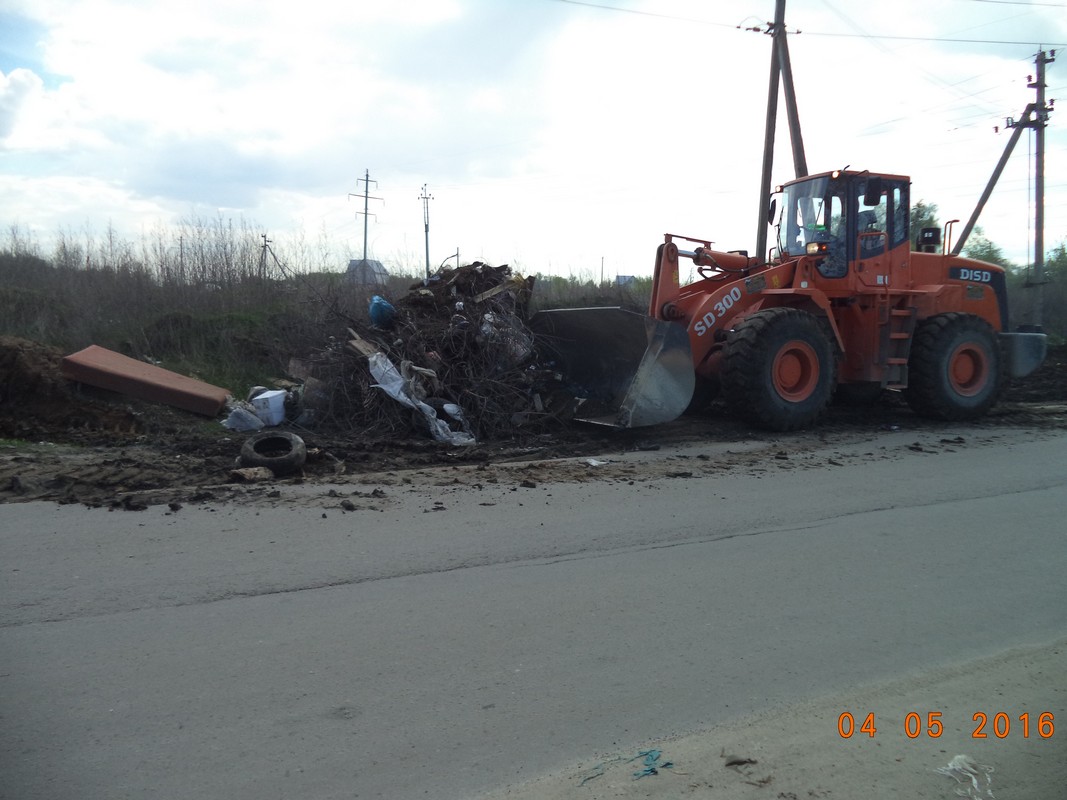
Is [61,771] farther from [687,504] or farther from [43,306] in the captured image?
[43,306]

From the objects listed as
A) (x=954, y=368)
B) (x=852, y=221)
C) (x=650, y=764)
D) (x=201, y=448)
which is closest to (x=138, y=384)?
(x=201, y=448)

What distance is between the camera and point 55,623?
15.3 ft

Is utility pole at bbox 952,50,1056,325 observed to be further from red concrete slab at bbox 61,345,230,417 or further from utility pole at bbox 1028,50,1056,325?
red concrete slab at bbox 61,345,230,417

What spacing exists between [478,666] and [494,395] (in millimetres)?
6978

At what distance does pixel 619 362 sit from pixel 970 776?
7.92m

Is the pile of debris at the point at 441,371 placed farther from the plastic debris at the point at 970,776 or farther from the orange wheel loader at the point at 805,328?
the plastic debris at the point at 970,776

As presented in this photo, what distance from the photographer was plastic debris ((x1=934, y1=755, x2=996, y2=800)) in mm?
3320

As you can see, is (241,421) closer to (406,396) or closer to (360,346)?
(360,346)

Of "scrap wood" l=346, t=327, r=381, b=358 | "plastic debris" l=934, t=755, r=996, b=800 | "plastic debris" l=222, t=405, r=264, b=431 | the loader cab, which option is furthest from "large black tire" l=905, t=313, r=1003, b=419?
"plastic debris" l=934, t=755, r=996, b=800

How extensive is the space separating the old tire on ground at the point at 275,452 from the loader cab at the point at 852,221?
7.36m

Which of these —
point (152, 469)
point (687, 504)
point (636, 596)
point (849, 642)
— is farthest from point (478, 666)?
point (152, 469)

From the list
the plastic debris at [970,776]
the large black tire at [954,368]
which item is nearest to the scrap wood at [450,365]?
the large black tire at [954,368]
